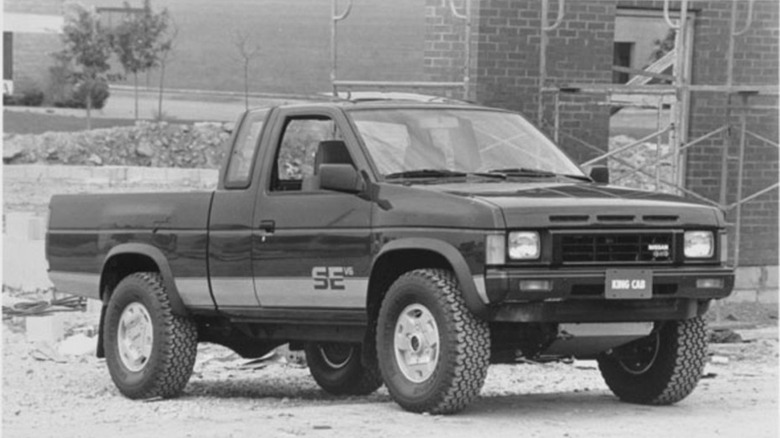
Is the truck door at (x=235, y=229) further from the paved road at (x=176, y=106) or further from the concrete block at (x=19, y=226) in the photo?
the paved road at (x=176, y=106)

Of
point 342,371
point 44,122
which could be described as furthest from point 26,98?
point 342,371

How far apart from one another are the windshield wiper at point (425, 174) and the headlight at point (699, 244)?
1441 mm

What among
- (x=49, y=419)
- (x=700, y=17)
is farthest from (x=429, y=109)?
(x=700, y=17)

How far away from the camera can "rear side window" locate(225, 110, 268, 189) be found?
40.5 ft

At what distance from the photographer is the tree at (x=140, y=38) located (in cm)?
4156

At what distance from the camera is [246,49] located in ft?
144

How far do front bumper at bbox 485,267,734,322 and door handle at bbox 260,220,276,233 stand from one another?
1.96 m

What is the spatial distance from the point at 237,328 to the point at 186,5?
33543 mm

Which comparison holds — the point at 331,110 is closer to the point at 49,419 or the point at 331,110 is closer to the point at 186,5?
the point at 49,419

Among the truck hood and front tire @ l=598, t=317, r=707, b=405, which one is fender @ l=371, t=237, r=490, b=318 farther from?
front tire @ l=598, t=317, r=707, b=405

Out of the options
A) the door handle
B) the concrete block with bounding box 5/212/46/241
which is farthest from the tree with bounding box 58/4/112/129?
the door handle

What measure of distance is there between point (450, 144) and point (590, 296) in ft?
5.60

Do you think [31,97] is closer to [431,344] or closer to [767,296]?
[767,296]

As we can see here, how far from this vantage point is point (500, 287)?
406 inches
